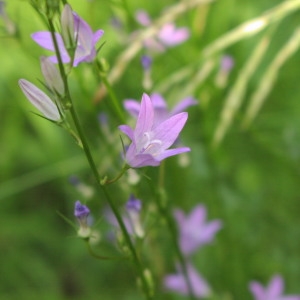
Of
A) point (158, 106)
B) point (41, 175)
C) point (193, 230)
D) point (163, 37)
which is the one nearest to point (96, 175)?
point (158, 106)

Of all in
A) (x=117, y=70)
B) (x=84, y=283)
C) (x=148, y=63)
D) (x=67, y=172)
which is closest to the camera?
(x=148, y=63)

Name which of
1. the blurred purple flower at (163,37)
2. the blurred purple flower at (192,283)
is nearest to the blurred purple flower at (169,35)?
the blurred purple flower at (163,37)

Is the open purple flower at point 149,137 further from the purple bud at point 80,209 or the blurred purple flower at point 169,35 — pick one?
the blurred purple flower at point 169,35

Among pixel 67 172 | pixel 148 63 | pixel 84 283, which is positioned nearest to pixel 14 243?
pixel 84 283

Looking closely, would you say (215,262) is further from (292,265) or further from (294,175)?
(294,175)

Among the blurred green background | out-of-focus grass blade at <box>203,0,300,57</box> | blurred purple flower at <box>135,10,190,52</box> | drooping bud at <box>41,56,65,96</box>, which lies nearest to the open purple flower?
drooping bud at <box>41,56,65,96</box>

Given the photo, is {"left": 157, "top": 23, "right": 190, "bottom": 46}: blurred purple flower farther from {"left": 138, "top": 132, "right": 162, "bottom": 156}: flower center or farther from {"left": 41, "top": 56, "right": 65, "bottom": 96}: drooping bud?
{"left": 41, "top": 56, "right": 65, "bottom": 96}: drooping bud
